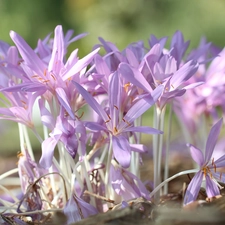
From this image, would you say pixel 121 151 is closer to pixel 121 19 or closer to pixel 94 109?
pixel 94 109

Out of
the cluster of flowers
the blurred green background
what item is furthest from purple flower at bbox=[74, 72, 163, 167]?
the blurred green background

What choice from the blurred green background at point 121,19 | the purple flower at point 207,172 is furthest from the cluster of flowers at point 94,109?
the blurred green background at point 121,19

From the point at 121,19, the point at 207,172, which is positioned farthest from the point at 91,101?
the point at 121,19

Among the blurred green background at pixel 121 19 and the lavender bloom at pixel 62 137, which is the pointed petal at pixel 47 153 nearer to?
the lavender bloom at pixel 62 137

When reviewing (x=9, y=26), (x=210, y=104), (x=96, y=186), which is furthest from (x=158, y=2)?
(x=96, y=186)

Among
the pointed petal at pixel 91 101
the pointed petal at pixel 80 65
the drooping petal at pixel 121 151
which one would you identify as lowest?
the drooping petal at pixel 121 151

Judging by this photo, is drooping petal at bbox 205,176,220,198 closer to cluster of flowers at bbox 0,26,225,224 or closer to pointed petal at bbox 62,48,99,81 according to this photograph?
cluster of flowers at bbox 0,26,225,224
